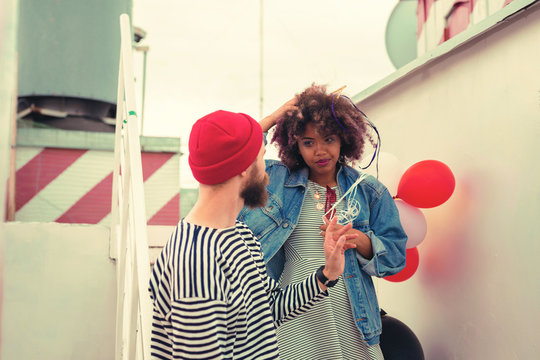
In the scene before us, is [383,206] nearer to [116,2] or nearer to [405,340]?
[405,340]

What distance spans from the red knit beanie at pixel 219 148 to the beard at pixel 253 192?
6cm

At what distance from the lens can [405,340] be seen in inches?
92.1

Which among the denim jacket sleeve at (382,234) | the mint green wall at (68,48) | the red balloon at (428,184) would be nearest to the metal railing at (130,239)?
the denim jacket sleeve at (382,234)

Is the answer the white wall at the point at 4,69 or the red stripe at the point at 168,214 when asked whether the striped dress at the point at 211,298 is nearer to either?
the white wall at the point at 4,69

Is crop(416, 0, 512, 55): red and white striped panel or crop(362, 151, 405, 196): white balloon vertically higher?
crop(416, 0, 512, 55): red and white striped panel

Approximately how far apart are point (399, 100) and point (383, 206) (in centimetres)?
111

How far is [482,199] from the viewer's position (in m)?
2.30

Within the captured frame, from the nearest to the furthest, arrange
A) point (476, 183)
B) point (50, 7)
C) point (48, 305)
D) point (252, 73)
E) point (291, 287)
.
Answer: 1. point (291, 287)
2. point (476, 183)
3. point (48, 305)
4. point (50, 7)
5. point (252, 73)

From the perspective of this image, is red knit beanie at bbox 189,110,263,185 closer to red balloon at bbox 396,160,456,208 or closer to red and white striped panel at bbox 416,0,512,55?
red balloon at bbox 396,160,456,208

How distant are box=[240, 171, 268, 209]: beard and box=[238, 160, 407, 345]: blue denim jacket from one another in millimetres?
584

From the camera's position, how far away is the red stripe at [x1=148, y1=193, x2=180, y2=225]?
13.0 feet

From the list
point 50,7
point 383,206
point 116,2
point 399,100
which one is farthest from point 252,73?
point 383,206

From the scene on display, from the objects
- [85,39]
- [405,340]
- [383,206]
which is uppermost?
[85,39]

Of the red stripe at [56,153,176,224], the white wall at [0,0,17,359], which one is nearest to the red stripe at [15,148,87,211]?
the red stripe at [56,153,176,224]
